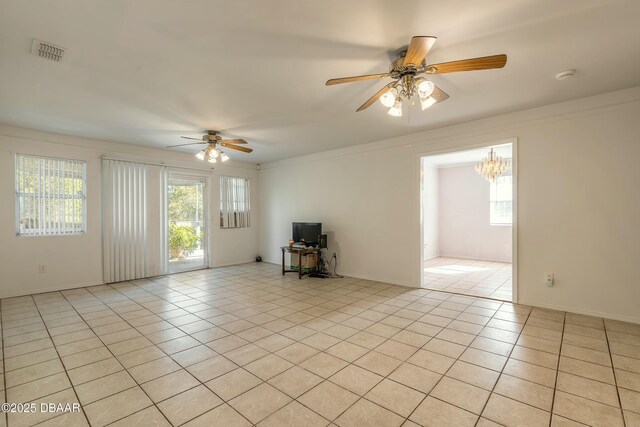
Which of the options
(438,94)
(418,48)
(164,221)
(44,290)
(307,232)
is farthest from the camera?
(307,232)

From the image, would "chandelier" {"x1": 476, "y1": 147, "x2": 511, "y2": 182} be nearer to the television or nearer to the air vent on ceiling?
the television

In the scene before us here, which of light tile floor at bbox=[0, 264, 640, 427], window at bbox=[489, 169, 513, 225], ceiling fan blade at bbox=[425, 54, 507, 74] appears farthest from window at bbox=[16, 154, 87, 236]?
window at bbox=[489, 169, 513, 225]

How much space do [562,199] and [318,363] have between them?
3.64 m

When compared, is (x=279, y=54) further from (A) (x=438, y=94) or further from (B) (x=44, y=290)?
(B) (x=44, y=290)

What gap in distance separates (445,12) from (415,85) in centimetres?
56

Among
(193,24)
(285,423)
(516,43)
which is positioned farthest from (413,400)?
(193,24)

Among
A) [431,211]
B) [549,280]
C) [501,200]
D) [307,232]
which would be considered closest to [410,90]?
[549,280]

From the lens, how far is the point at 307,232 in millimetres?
6258

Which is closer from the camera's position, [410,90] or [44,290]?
[410,90]

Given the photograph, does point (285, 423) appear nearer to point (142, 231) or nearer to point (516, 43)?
point (516, 43)

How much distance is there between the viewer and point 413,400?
2.03 meters

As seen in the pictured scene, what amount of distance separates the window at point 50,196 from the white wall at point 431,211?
24.9 feet

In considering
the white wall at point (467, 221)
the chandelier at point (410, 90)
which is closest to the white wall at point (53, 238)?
the chandelier at point (410, 90)

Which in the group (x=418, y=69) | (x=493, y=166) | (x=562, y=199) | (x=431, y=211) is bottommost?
(x=431, y=211)
